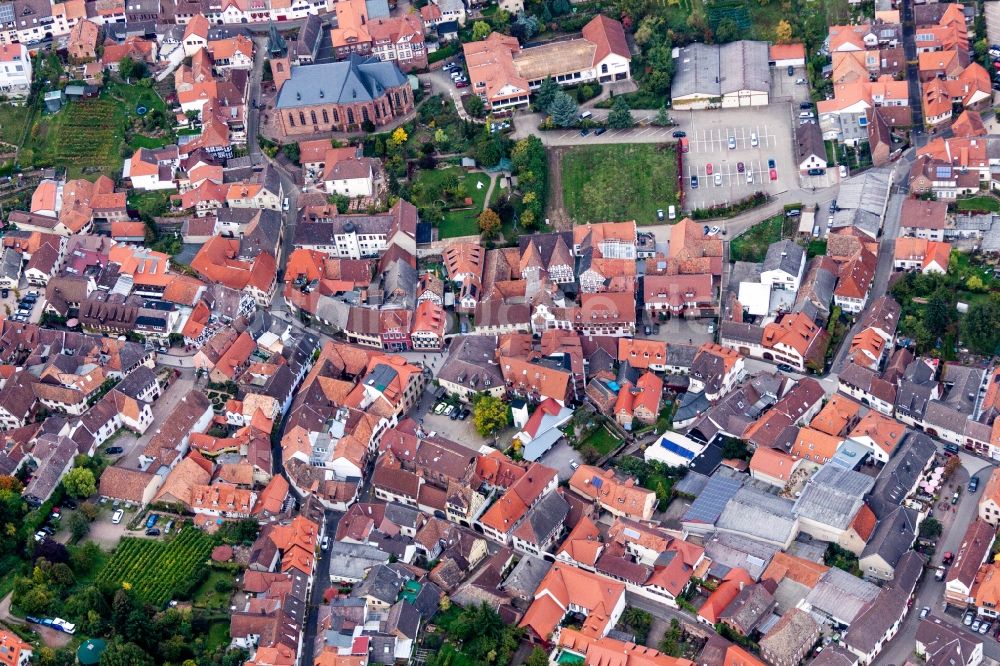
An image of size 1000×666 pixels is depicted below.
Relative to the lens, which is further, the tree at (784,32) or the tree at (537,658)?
the tree at (784,32)

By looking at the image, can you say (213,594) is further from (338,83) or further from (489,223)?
(338,83)

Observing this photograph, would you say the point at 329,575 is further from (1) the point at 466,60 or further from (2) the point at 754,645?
(1) the point at 466,60

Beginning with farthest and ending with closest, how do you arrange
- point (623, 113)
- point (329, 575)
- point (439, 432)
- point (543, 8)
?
point (543, 8) → point (623, 113) → point (439, 432) → point (329, 575)

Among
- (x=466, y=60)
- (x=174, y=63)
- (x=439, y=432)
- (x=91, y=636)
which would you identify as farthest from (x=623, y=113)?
(x=91, y=636)

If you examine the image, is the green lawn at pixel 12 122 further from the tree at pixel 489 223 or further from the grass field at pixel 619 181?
the grass field at pixel 619 181

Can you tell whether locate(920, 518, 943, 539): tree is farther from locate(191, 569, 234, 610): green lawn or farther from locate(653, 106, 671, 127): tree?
locate(653, 106, 671, 127): tree

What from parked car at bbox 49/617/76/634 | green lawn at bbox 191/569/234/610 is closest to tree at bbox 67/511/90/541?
parked car at bbox 49/617/76/634

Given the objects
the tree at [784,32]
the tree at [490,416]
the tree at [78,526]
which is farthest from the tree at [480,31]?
the tree at [78,526]
